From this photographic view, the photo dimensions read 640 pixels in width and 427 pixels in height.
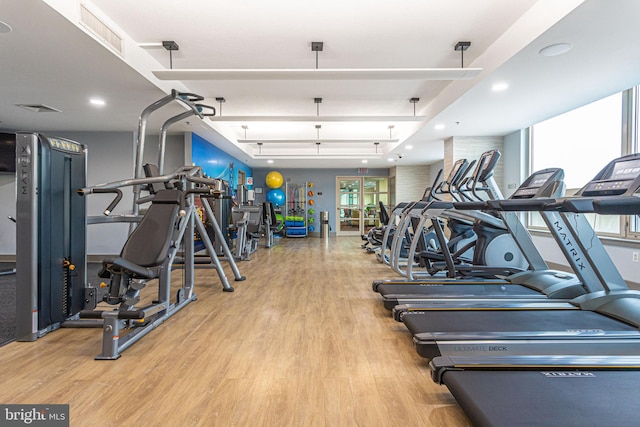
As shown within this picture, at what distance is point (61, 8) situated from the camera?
8.21 feet

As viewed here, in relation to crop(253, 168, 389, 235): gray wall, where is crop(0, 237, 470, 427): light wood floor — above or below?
below

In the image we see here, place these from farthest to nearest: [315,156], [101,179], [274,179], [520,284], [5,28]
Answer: [274,179] < [315,156] < [101,179] < [520,284] < [5,28]

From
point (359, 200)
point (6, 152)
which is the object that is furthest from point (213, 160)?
point (359, 200)

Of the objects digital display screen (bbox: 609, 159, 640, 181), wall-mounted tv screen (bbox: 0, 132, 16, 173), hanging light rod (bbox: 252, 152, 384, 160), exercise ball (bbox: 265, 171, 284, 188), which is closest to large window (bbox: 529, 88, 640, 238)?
digital display screen (bbox: 609, 159, 640, 181)

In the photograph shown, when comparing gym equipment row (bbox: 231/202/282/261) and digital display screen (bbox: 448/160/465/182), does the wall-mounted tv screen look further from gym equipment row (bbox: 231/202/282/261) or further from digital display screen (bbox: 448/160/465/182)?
digital display screen (bbox: 448/160/465/182)

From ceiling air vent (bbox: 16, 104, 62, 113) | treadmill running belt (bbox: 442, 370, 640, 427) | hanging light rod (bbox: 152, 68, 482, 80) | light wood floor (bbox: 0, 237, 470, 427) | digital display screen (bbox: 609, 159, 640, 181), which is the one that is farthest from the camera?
ceiling air vent (bbox: 16, 104, 62, 113)

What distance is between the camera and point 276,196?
444 inches

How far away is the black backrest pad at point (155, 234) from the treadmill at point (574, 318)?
189 centimetres

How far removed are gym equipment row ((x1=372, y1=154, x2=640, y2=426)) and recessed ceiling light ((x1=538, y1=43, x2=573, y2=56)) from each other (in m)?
1.21

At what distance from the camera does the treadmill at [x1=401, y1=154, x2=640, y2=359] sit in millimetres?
1859

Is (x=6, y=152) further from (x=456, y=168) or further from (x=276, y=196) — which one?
(x=456, y=168)

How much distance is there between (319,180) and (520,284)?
887 centimetres

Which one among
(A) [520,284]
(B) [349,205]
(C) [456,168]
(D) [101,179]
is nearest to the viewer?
(A) [520,284]

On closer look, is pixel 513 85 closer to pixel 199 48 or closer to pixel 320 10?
pixel 320 10
